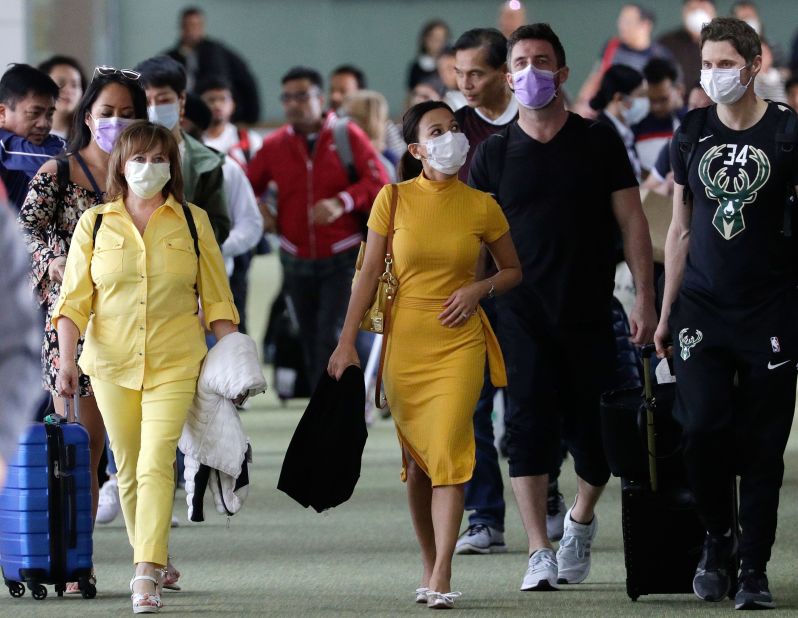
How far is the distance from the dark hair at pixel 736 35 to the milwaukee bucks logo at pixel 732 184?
0.98 ft

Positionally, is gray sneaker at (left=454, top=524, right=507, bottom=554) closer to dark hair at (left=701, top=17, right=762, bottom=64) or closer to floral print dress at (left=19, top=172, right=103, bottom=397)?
floral print dress at (left=19, top=172, right=103, bottom=397)

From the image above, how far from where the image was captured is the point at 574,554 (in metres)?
7.01

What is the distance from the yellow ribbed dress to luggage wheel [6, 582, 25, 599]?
4.70 ft

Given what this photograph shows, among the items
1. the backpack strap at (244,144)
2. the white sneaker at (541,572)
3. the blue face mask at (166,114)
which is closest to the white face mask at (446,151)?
the white sneaker at (541,572)

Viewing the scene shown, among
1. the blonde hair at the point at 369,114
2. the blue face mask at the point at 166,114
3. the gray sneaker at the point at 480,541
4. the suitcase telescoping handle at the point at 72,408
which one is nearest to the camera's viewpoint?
the suitcase telescoping handle at the point at 72,408

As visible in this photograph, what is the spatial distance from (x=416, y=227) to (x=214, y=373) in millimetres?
798

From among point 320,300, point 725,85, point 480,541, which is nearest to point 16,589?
point 480,541

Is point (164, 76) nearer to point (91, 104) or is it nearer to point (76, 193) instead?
point (91, 104)

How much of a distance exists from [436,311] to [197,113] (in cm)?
387

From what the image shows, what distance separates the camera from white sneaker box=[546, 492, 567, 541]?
8102 millimetres

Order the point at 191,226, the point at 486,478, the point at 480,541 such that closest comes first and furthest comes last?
the point at 191,226 < the point at 480,541 < the point at 486,478

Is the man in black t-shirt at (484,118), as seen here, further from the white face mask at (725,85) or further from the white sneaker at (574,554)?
the white face mask at (725,85)

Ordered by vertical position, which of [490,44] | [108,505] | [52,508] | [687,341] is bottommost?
[108,505]

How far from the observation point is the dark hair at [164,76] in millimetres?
8125
